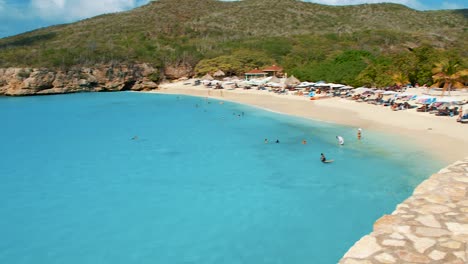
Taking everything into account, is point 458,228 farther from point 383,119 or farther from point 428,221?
point 383,119

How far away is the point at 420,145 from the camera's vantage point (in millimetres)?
18594

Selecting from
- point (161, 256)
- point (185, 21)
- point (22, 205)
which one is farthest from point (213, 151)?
point (185, 21)

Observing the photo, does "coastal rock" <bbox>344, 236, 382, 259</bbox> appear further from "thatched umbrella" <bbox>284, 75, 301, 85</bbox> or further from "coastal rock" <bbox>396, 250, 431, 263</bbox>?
"thatched umbrella" <bbox>284, 75, 301, 85</bbox>

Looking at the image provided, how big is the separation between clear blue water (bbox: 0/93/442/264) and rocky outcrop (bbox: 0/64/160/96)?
1438 inches

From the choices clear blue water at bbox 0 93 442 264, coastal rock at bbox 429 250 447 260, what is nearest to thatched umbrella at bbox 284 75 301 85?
clear blue water at bbox 0 93 442 264

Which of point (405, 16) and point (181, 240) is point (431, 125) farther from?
point (405, 16)

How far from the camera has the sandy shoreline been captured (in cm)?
1817

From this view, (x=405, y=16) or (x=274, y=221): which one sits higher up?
(x=405, y=16)

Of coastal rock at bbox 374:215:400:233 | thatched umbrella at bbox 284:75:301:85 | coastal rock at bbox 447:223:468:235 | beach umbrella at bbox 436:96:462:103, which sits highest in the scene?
thatched umbrella at bbox 284:75:301:85

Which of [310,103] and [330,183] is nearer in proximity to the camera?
[330,183]

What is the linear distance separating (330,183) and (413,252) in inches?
355

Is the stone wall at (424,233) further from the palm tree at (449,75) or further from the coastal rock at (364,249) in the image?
the palm tree at (449,75)

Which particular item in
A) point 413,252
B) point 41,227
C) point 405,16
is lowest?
point 41,227

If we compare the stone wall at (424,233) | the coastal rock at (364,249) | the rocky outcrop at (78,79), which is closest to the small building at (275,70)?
the rocky outcrop at (78,79)
